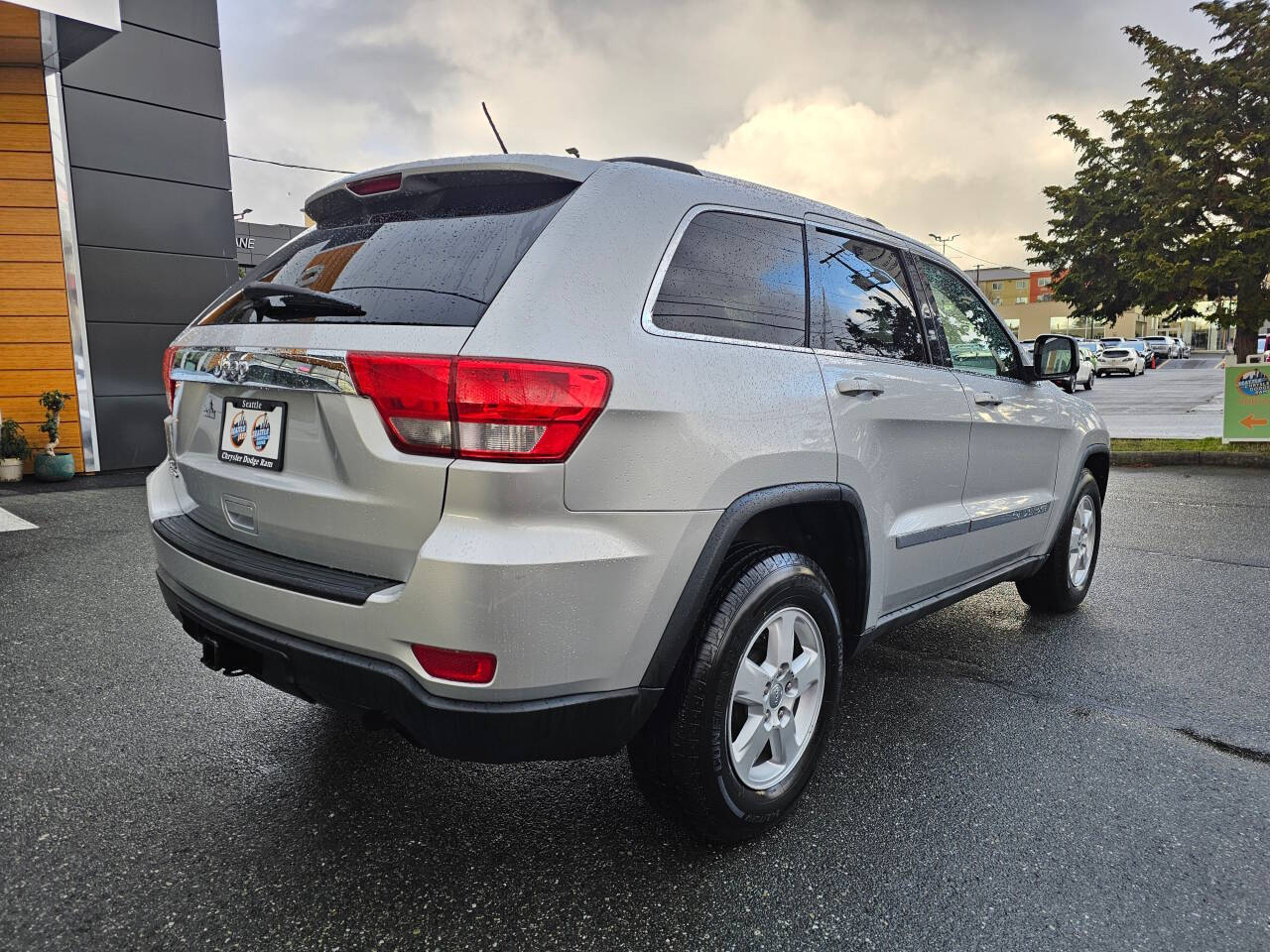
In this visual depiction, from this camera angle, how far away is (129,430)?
33.6 feet

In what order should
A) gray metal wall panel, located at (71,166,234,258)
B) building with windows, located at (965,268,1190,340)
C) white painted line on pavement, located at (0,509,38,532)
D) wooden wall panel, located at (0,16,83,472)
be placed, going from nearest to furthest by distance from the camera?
white painted line on pavement, located at (0,509,38,532) → wooden wall panel, located at (0,16,83,472) → gray metal wall panel, located at (71,166,234,258) → building with windows, located at (965,268,1190,340)

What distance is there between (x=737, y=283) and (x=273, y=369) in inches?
48.5

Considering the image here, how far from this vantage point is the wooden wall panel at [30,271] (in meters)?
9.32

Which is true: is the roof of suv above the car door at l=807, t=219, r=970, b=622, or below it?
above

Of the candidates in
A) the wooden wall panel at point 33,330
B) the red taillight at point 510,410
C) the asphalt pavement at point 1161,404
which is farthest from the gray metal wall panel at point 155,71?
the asphalt pavement at point 1161,404

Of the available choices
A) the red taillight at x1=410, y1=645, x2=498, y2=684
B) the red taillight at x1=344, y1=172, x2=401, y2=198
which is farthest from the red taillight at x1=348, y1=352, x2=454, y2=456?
the red taillight at x1=344, y1=172, x2=401, y2=198

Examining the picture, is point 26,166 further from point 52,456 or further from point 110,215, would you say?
point 52,456

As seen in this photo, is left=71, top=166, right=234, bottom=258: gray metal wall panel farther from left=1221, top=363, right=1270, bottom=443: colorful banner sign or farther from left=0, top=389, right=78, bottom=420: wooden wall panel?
left=1221, top=363, right=1270, bottom=443: colorful banner sign

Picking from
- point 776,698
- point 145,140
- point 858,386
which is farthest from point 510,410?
point 145,140

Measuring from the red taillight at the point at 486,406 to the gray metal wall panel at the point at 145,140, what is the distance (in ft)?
34.0

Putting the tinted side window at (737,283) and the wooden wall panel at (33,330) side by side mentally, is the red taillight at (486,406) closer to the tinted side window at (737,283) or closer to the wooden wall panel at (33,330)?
the tinted side window at (737,283)

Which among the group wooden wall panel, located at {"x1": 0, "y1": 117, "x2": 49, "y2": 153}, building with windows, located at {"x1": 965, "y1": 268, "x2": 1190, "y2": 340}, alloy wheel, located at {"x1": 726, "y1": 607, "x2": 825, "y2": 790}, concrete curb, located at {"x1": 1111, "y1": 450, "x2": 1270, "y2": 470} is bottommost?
concrete curb, located at {"x1": 1111, "y1": 450, "x2": 1270, "y2": 470}

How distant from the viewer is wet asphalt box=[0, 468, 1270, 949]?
199 cm

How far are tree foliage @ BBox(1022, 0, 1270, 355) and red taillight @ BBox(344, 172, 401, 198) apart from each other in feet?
49.8
